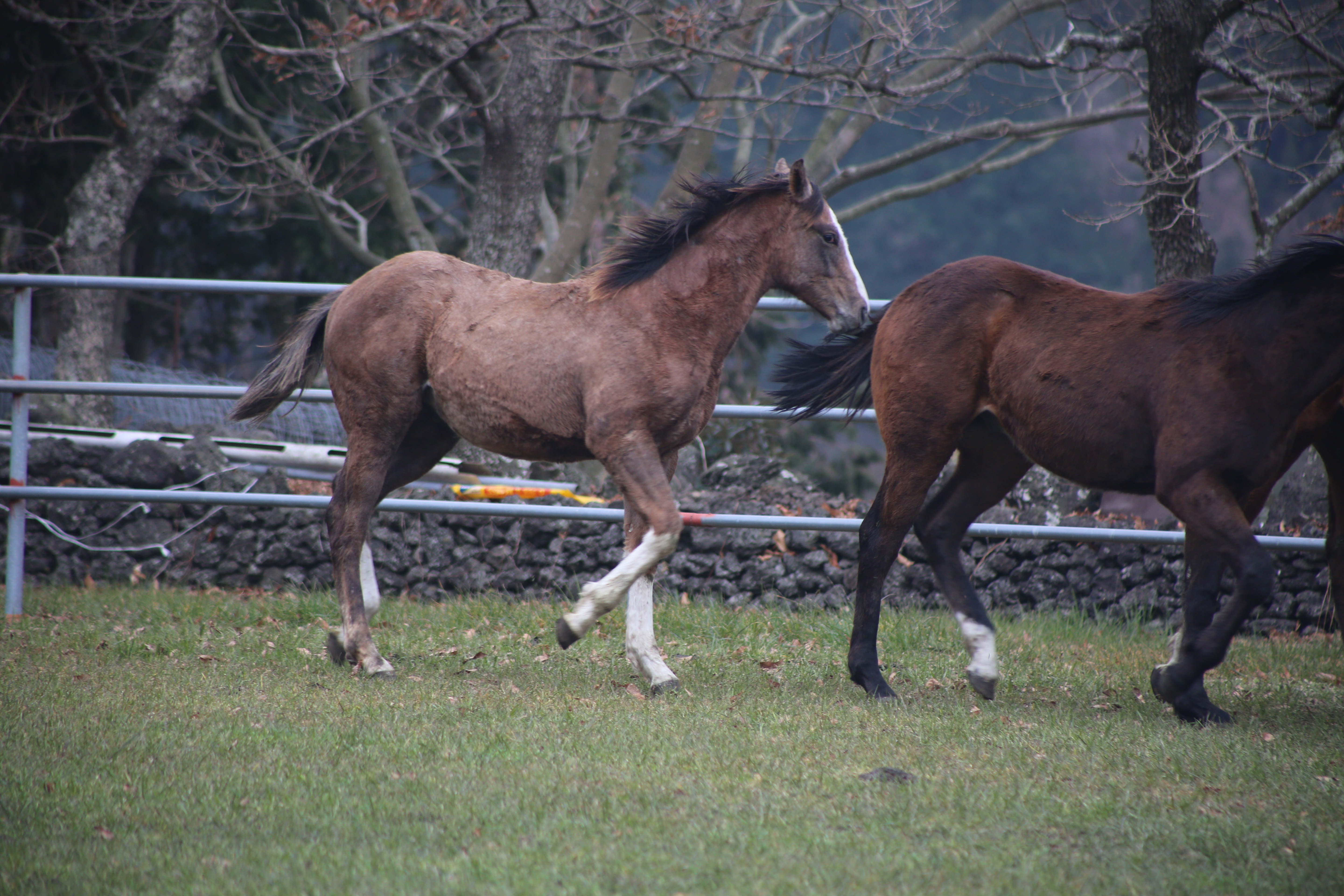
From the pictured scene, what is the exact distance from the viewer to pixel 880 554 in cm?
430

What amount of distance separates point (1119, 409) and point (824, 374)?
51.8 inches

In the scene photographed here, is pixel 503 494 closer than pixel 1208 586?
No

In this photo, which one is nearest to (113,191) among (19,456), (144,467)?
(144,467)

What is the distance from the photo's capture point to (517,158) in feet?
30.2

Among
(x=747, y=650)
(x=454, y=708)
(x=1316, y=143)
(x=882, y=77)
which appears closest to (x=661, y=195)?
(x=882, y=77)

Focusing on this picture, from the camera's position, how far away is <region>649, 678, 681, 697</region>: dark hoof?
4137 millimetres

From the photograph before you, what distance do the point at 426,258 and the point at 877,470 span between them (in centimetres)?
1118

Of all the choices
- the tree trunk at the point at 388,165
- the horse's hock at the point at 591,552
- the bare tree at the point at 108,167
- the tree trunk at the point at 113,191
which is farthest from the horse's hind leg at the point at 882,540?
the tree trunk at the point at 113,191

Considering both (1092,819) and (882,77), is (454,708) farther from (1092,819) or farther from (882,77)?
(882,77)

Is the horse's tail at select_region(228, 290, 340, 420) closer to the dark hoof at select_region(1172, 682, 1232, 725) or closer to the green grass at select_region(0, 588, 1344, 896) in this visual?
the green grass at select_region(0, 588, 1344, 896)

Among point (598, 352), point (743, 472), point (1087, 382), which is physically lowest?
point (743, 472)

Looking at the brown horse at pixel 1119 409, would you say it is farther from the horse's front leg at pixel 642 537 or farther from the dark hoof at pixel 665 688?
the horse's front leg at pixel 642 537

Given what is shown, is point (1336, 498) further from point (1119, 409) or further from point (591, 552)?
point (591, 552)

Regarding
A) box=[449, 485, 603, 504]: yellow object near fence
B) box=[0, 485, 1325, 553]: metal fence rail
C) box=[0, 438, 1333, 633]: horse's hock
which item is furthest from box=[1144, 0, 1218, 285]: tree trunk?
box=[449, 485, 603, 504]: yellow object near fence
